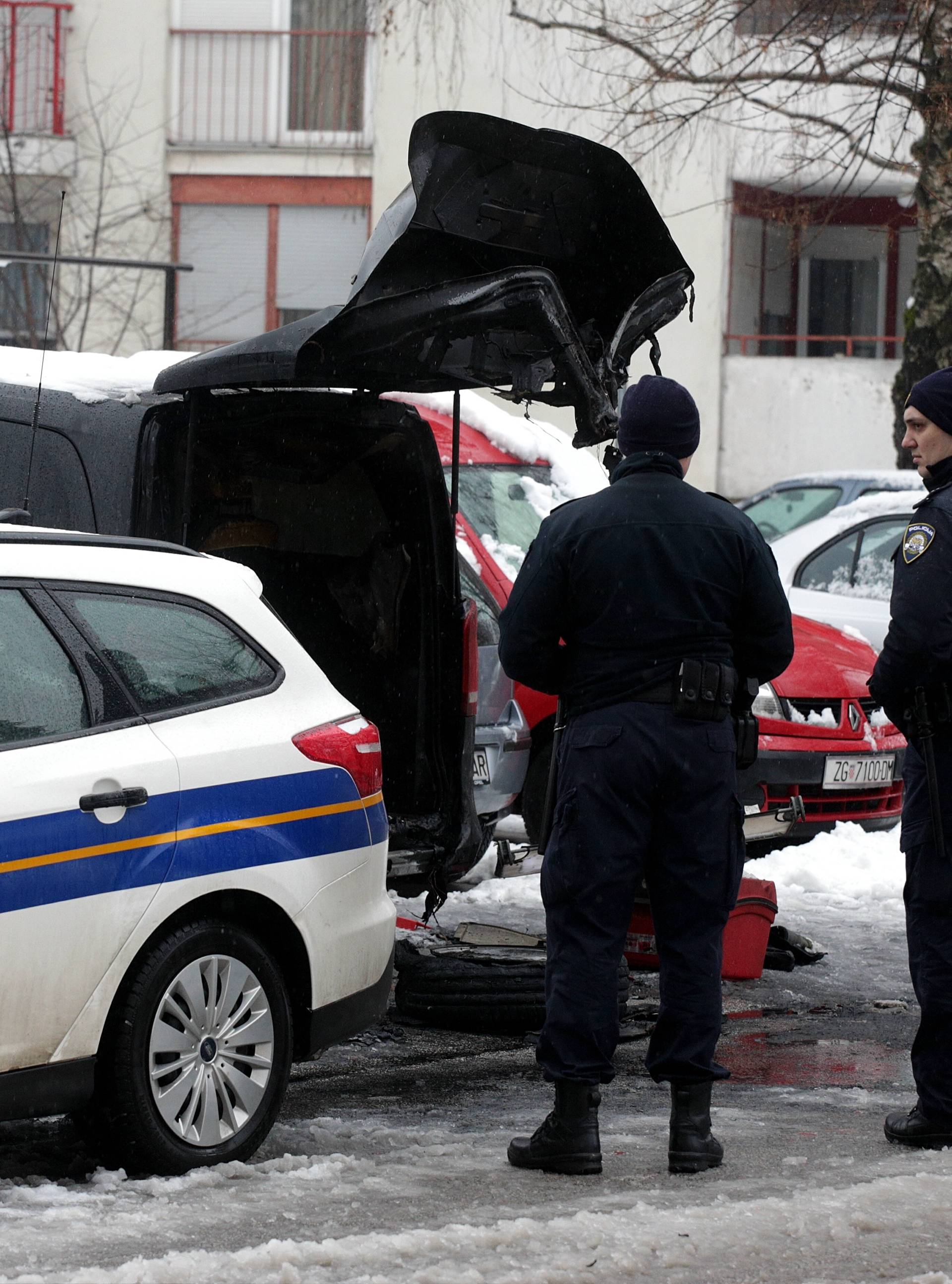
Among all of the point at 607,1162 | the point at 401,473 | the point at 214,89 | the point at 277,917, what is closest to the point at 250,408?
the point at 401,473

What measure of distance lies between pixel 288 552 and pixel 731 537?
252 centimetres

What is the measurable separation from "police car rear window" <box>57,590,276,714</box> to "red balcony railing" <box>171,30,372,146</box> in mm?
18327

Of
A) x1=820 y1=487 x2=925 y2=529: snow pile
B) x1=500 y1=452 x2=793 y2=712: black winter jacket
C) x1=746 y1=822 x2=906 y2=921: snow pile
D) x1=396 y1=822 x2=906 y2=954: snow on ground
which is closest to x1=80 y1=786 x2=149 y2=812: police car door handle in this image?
x1=500 y1=452 x2=793 y2=712: black winter jacket

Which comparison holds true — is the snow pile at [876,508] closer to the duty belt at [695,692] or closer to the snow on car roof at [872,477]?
the snow on car roof at [872,477]

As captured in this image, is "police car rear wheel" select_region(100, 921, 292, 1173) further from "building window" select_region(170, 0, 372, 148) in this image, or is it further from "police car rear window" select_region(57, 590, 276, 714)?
"building window" select_region(170, 0, 372, 148)

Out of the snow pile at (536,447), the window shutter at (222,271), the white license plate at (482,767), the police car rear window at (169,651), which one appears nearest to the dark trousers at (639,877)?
the police car rear window at (169,651)

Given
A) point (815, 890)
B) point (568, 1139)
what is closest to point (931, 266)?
point (815, 890)

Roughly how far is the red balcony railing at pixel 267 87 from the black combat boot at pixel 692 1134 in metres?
19.1

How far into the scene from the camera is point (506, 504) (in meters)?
9.95

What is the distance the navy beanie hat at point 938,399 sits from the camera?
Answer: 500cm

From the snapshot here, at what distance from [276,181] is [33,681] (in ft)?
62.2

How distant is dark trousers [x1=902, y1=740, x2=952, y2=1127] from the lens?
4859mm

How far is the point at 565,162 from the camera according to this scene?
588 centimetres

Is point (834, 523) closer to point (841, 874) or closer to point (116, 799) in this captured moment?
point (841, 874)
